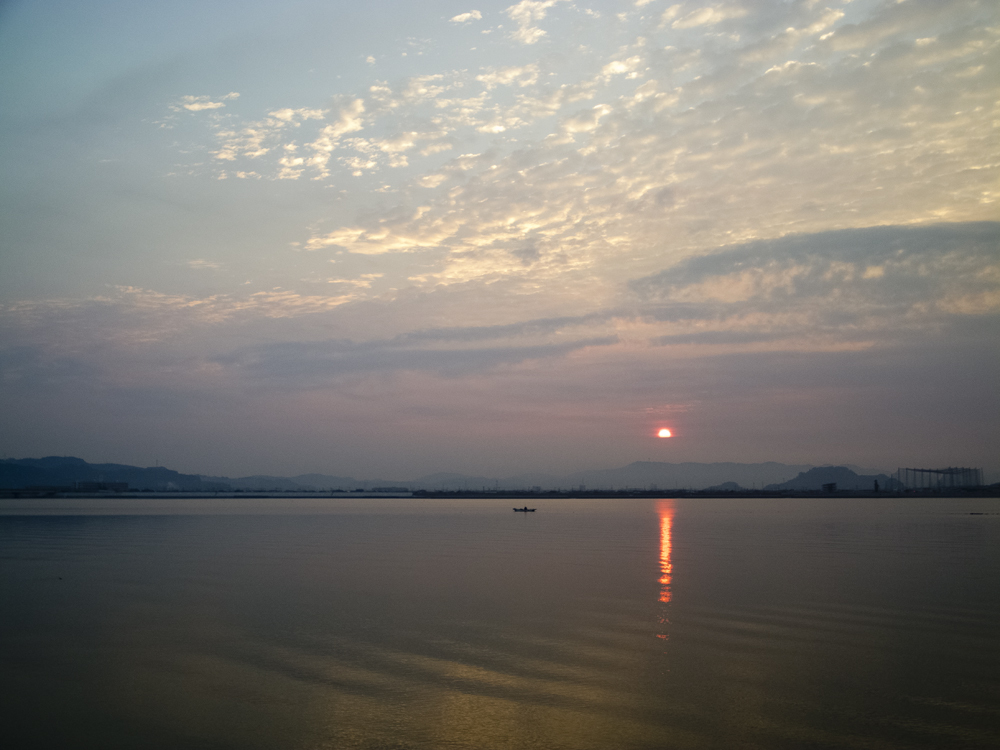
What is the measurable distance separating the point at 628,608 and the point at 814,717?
983cm

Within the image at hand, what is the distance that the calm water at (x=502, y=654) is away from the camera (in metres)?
11.7

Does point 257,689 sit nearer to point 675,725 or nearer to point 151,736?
point 151,736

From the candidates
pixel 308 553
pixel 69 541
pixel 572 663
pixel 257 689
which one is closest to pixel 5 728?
pixel 257 689

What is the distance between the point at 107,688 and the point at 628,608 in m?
14.1

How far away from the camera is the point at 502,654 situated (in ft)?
53.2

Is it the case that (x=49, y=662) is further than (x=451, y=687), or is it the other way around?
(x=49, y=662)

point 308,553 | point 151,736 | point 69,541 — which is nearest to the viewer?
point 151,736

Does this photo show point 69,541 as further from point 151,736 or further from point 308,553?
point 151,736

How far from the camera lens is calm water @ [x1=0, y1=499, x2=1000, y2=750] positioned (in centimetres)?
1166

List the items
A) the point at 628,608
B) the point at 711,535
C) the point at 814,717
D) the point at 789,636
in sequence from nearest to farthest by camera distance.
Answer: the point at 814,717, the point at 789,636, the point at 628,608, the point at 711,535

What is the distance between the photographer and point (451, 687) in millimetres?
13758

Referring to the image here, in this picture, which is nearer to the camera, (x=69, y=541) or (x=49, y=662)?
(x=49, y=662)

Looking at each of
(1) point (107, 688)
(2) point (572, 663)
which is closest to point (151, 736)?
(1) point (107, 688)

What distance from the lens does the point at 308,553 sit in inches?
1533
